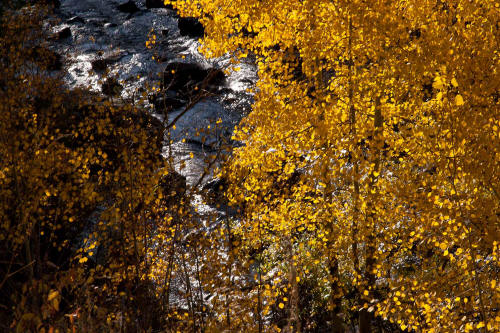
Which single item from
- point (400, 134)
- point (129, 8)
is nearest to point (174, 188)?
point (400, 134)

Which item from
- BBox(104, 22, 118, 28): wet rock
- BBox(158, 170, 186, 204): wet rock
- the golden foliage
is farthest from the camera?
BBox(104, 22, 118, 28): wet rock

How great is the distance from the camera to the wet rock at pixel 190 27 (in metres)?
30.3

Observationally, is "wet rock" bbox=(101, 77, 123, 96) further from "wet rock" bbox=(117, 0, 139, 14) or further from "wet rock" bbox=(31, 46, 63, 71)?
"wet rock" bbox=(117, 0, 139, 14)

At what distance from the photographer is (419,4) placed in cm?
570

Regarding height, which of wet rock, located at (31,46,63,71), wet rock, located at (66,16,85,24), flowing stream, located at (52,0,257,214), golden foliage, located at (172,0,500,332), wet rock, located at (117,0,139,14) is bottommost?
flowing stream, located at (52,0,257,214)

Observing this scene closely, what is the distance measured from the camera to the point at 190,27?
3059 cm

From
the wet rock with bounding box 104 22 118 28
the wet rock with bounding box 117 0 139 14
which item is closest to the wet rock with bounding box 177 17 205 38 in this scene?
the wet rock with bounding box 104 22 118 28

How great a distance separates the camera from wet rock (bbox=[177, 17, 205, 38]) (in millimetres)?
30312

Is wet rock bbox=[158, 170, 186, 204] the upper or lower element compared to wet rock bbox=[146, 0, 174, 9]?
upper

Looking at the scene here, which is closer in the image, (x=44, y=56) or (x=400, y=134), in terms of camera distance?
(x=400, y=134)

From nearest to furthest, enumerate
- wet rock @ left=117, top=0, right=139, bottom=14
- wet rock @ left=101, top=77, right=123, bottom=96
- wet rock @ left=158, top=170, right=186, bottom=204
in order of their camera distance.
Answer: wet rock @ left=158, top=170, right=186, bottom=204
wet rock @ left=101, top=77, right=123, bottom=96
wet rock @ left=117, top=0, right=139, bottom=14

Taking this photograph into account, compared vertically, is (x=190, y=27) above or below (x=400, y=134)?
below

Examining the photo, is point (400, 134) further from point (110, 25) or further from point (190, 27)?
point (110, 25)

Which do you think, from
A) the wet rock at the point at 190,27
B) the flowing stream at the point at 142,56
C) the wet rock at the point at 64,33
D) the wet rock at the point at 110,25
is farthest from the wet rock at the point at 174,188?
the wet rock at the point at 110,25
